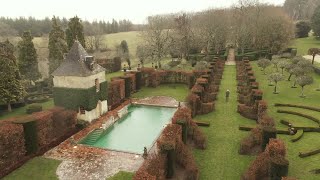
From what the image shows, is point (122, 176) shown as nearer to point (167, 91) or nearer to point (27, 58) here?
point (167, 91)

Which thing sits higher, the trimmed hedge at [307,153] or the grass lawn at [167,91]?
the grass lawn at [167,91]

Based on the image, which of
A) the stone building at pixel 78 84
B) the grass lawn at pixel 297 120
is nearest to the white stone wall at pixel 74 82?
the stone building at pixel 78 84

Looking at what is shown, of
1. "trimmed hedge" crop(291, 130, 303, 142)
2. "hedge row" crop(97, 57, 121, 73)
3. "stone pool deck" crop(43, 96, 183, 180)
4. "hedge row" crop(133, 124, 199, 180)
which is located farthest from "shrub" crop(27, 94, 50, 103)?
"trimmed hedge" crop(291, 130, 303, 142)

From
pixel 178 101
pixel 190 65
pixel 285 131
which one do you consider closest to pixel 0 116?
pixel 178 101

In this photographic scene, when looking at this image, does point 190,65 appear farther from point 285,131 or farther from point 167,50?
point 285,131

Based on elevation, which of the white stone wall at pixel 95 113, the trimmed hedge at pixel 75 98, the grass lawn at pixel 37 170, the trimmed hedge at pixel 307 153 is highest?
the trimmed hedge at pixel 75 98

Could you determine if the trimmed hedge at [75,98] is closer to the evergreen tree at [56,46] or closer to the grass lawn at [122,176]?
the grass lawn at [122,176]

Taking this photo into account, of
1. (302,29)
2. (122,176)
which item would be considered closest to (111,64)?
(122,176)
